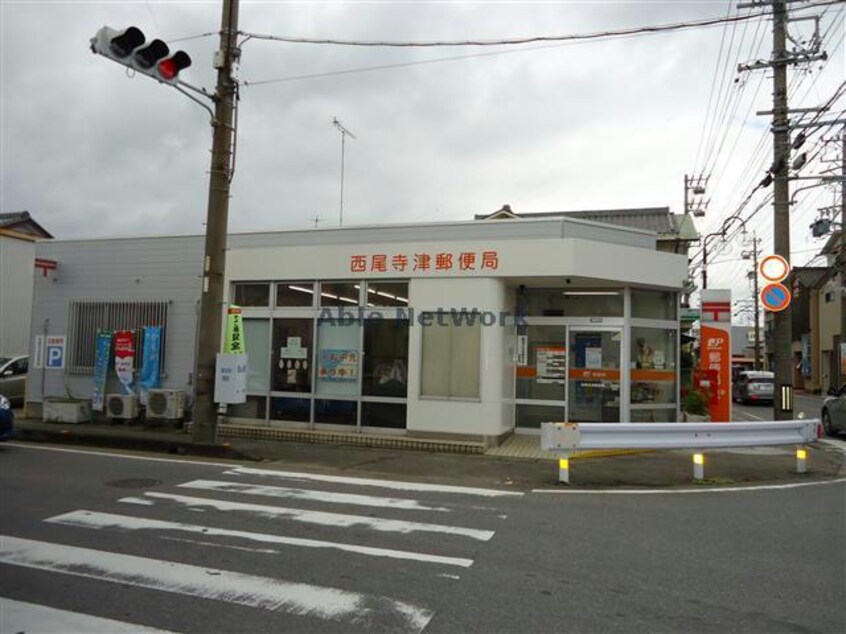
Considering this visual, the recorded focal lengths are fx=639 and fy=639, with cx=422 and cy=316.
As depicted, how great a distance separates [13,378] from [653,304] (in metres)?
17.7

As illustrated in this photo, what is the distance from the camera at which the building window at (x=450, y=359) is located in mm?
12281

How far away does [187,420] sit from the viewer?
14016mm

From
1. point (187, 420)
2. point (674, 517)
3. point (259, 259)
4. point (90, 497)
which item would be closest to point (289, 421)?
point (187, 420)

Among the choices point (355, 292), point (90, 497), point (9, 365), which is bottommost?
point (90, 497)

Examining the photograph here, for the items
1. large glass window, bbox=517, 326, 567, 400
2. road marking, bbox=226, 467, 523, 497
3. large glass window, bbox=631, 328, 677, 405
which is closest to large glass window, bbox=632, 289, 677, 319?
large glass window, bbox=631, 328, 677, 405

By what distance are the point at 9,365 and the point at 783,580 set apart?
2006 centimetres

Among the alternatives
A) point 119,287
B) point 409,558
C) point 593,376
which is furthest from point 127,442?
point 593,376

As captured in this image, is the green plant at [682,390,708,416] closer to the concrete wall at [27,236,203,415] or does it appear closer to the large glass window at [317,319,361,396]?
the large glass window at [317,319,361,396]

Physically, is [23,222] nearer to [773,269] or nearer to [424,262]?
[424,262]

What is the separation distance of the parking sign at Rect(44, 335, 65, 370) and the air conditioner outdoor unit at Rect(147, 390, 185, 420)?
3.15 m

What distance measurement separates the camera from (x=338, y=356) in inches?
523

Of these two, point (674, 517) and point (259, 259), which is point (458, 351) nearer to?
point (259, 259)

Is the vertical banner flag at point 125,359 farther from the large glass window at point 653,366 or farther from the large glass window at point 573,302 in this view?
the large glass window at point 653,366

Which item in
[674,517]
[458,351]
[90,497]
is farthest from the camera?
[458,351]
